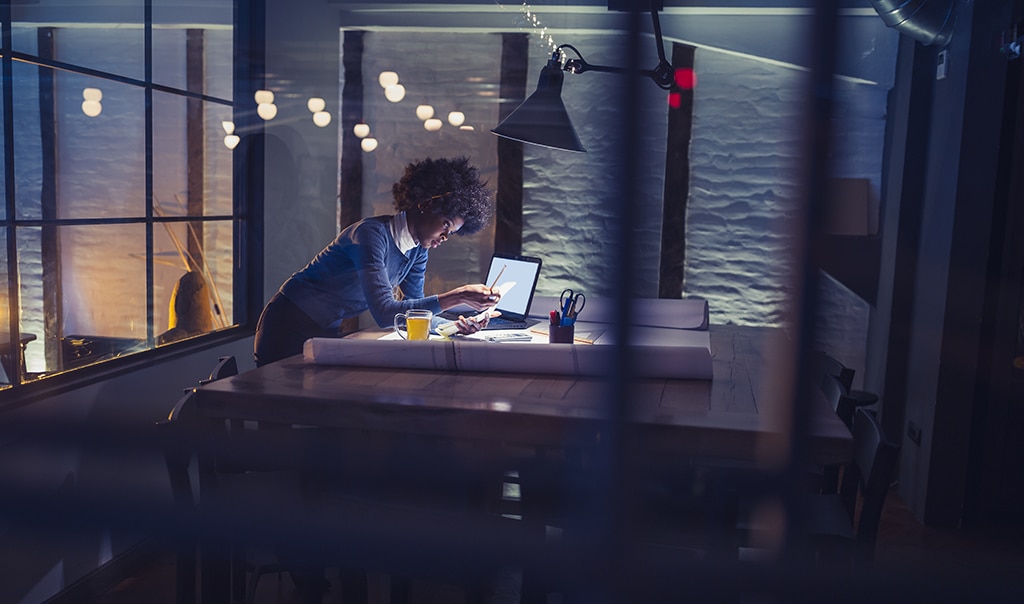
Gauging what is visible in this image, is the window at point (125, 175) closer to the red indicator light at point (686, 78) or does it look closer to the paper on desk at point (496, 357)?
the paper on desk at point (496, 357)

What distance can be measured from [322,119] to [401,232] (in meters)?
2.08

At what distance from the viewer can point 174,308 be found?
319cm

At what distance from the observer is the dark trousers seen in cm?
263

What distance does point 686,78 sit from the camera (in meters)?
4.16

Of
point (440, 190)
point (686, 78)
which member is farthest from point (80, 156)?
point (686, 78)

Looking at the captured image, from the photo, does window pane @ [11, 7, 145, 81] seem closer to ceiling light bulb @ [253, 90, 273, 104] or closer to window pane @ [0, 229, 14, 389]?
ceiling light bulb @ [253, 90, 273, 104]

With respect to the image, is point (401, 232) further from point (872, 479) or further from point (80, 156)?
point (80, 156)

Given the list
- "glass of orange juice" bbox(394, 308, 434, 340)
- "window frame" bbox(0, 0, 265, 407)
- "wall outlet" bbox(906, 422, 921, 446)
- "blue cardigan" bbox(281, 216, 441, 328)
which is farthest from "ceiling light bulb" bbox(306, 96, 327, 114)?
"wall outlet" bbox(906, 422, 921, 446)

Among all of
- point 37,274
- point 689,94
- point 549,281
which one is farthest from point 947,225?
point 37,274

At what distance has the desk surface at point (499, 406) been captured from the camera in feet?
4.77

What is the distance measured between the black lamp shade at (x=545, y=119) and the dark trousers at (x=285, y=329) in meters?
0.88

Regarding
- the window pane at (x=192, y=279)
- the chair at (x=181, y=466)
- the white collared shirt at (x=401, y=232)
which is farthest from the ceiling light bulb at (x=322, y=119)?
the chair at (x=181, y=466)

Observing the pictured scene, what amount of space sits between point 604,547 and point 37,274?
3.54 meters

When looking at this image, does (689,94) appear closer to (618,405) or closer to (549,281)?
(549,281)
